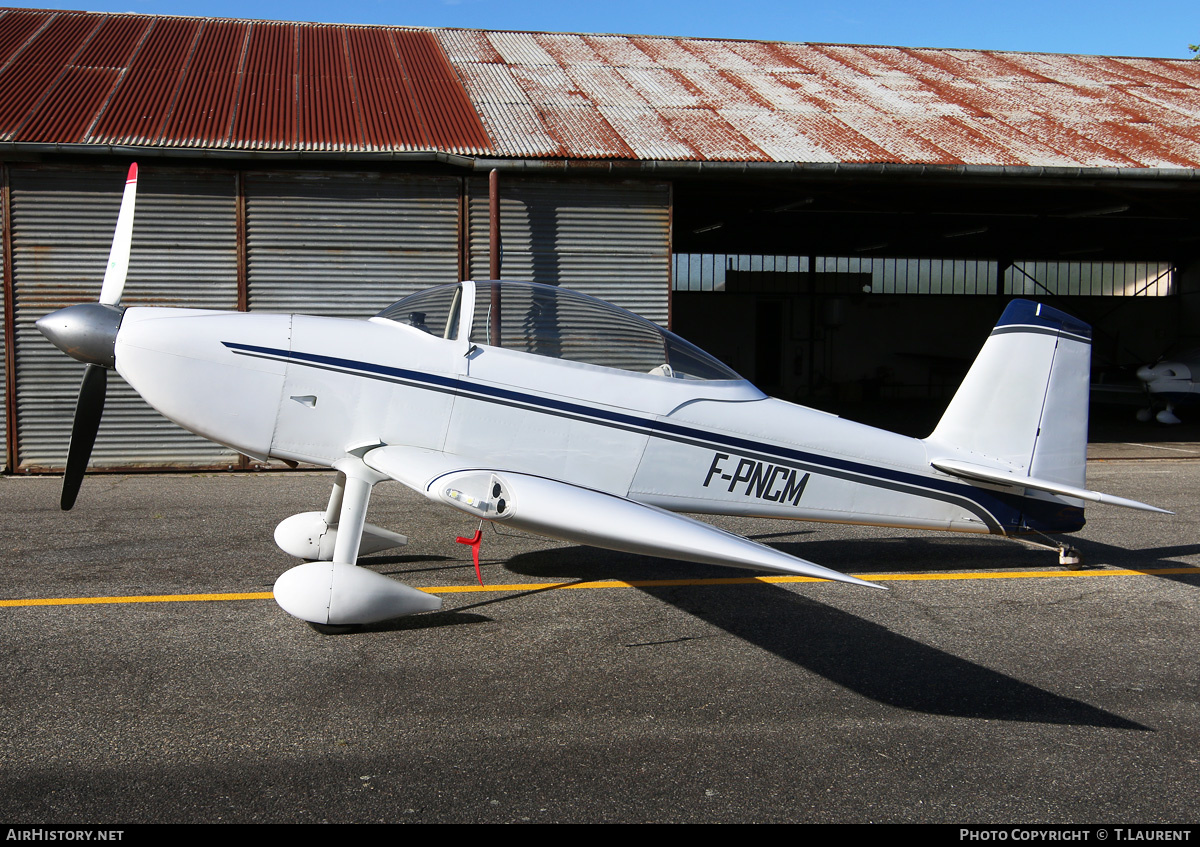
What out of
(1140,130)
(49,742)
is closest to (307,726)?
(49,742)

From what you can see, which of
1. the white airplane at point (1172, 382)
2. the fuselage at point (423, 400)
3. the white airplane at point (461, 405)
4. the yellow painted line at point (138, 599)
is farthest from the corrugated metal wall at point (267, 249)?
the white airplane at point (1172, 382)

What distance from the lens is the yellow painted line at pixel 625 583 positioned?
4879 mm

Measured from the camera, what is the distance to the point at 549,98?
1220 centimetres

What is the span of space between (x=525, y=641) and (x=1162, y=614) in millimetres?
3630

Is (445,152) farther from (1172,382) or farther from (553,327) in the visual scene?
(1172,382)

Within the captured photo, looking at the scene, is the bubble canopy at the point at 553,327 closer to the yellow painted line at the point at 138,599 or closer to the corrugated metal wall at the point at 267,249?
the yellow painted line at the point at 138,599

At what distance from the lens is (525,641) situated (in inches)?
173

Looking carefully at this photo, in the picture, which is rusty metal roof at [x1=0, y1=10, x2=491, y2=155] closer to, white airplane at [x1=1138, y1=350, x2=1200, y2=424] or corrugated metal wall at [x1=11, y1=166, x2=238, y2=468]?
corrugated metal wall at [x1=11, y1=166, x2=238, y2=468]

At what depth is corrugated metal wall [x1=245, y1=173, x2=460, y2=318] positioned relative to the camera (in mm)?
10344

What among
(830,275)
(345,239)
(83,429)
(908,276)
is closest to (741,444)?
(83,429)

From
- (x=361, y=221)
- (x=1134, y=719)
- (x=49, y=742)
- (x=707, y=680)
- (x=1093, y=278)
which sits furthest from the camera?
(x=1093, y=278)

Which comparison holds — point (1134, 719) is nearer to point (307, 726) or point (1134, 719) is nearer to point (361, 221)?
point (307, 726)

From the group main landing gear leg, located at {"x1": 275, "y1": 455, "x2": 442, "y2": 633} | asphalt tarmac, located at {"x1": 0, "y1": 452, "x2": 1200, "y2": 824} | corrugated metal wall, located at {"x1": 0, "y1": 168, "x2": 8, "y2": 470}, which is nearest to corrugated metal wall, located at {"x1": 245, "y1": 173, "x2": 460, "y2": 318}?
corrugated metal wall, located at {"x1": 0, "y1": 168, "x2": 8, "y2": 470}

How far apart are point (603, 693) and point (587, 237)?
798 centimetres
